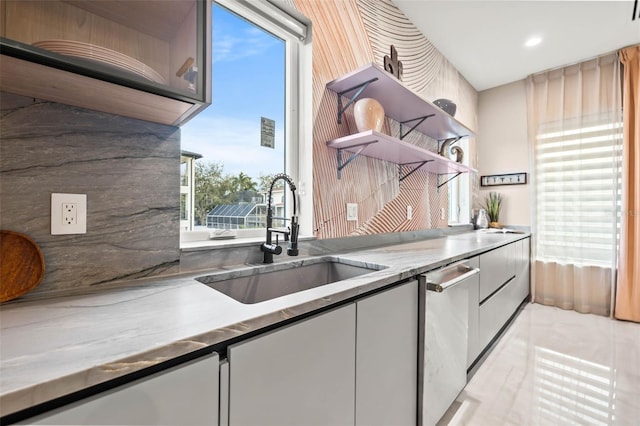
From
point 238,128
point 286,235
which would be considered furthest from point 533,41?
point 286,235

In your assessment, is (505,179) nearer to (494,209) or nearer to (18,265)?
(494,209)

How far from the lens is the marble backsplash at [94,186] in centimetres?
79

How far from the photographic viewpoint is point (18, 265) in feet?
2.53

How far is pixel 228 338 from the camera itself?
611 millimetres

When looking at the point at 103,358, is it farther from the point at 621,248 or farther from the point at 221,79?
the point at 621,248

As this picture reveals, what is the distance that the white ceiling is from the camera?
7.61 ft

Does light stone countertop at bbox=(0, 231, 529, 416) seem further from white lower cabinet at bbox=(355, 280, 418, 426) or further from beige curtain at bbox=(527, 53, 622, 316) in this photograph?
beige curtain at bbox=(527, 53, 622, 316)

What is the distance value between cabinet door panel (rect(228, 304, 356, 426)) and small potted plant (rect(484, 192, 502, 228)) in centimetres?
347

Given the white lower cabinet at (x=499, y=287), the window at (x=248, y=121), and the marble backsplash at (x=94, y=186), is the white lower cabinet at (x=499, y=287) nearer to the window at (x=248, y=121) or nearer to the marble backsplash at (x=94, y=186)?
the window at (x=248, y=121)

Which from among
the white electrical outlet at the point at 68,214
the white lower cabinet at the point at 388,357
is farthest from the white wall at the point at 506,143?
the white electrical outlet at the point at 68,214

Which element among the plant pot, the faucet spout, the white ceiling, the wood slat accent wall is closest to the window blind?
the white ceiling

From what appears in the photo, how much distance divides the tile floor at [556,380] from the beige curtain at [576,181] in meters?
0.59

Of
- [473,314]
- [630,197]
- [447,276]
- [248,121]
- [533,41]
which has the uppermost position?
[533,41]

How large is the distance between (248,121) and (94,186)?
794 mm
